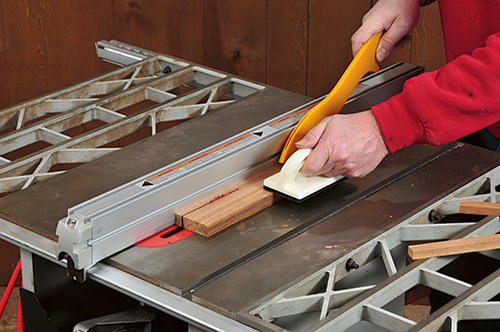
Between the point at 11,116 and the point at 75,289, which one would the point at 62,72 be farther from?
the point at 75,289

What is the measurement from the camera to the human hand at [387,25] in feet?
4.83

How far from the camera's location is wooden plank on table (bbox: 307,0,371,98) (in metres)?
2.25

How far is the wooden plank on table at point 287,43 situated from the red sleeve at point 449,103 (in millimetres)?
1180

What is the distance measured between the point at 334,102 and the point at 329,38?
1033mm

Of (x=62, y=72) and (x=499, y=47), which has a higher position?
(x=499, y=47)

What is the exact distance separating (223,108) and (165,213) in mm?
540

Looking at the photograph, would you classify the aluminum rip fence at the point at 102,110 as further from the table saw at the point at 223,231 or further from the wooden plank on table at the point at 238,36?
the wooden plank on table at the point at 238,36

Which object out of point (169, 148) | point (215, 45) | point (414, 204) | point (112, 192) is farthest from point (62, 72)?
point (414, 204)

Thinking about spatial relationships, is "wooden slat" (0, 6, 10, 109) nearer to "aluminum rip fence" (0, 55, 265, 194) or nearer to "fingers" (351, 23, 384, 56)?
"aluminum rip fence" (0, 55, 265, 194)

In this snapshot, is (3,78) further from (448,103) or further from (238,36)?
(448,103)

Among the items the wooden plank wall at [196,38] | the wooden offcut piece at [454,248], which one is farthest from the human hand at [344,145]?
the wooden plank wall at [196,38]

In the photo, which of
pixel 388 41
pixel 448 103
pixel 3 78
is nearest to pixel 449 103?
pixel 448 103

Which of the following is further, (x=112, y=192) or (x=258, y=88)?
(x=258, y=88)

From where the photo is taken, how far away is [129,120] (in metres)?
1.54
